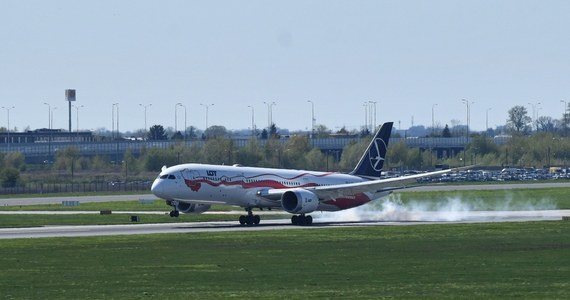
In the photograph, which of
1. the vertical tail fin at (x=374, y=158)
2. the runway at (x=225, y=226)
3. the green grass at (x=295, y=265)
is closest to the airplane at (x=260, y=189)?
the runway at (x=225, y=226)

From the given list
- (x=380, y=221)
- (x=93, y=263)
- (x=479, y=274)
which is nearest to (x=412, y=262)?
(x=479, y=274)

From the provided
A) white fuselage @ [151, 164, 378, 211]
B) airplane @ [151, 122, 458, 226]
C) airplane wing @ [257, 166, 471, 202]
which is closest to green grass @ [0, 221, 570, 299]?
white fuselage @ [151, 164, 378, 211]

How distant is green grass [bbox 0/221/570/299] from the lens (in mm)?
44844

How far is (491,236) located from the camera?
7294cm

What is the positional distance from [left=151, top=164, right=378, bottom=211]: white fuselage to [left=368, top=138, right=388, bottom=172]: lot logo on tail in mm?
7084

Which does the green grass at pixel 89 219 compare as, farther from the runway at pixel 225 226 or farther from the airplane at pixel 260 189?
the airplane at pixel 260 189

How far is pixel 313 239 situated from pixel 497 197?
195 ft

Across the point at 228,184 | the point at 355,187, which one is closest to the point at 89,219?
the point at 228,184

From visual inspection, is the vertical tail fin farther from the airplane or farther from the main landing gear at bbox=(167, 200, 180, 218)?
the main landing gear at bbox=(167, 200, 180, 218)

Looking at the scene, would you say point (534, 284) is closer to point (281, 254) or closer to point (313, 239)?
point (281, 254)

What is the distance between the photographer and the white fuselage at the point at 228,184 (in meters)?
87.9

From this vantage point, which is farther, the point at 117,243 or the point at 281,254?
the point at 117,243

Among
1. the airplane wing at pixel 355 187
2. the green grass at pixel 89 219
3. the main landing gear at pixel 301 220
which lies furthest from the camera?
the airplane wing at pixel 355 187

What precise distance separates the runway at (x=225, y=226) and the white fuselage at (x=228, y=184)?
1.70 metres
